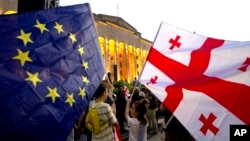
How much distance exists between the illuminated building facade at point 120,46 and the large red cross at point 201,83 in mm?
35485

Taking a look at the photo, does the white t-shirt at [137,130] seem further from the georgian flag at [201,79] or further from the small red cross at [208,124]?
the small red cross at [208,124]

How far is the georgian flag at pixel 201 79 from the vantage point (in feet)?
11.3

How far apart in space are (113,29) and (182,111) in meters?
42.9

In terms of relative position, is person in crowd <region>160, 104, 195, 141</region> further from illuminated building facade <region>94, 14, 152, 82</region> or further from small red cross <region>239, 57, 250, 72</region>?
illuminated building facade <region>94, 14, 152, 82</region>

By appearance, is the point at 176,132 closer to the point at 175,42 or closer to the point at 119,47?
the point at 175,42

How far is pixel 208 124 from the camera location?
3.45 m

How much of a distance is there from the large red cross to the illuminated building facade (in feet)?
116

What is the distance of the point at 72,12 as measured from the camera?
3.42m

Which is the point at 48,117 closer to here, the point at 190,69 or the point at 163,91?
the point at 163,91

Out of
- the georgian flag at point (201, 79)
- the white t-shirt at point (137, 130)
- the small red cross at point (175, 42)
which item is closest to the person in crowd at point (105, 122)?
Result: the georgian flag at point (201, 79)

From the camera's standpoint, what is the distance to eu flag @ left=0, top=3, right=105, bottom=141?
2.63 m

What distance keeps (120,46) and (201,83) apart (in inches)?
1805

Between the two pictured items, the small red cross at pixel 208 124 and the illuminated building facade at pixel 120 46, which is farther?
the illuminated building facade at pixel 120 46

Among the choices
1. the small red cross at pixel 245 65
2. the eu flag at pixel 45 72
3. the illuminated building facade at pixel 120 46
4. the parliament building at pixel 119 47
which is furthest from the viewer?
the illuminated building facade at pixel 120 46
